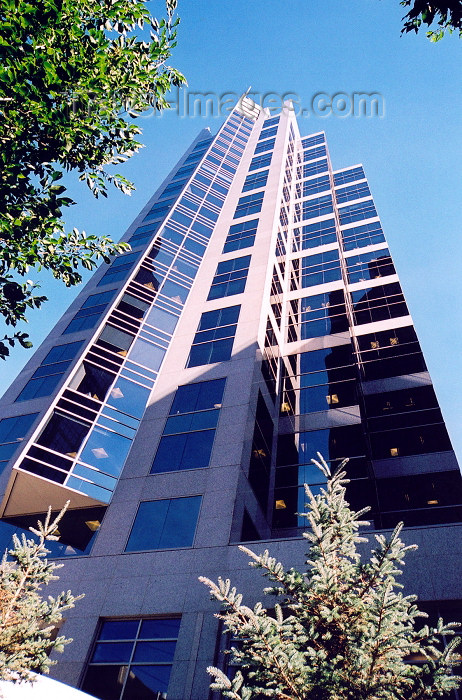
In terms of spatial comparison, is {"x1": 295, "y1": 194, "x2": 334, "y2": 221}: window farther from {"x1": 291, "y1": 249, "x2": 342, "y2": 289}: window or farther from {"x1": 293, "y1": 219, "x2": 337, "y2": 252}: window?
{"x1": 291, "y1": 249, "x2": 342, "y2": 289}: window

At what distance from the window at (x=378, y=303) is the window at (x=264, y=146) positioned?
22.9 meters

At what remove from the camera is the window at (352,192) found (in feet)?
144

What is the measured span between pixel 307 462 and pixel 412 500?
15.6ft

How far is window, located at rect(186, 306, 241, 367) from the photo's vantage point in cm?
2158

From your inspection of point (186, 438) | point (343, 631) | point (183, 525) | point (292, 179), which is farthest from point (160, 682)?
point (292, 179)

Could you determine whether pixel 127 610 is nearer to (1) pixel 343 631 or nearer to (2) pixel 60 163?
(1) pixel 343 631

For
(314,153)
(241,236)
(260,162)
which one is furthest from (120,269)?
(314,153)

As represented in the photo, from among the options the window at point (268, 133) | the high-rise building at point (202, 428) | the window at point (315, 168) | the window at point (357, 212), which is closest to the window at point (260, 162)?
the window at point (268, 133)

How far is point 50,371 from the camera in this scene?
2209 centimetres

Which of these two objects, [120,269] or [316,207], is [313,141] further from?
[120,269]

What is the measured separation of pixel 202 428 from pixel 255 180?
2754 centimetres

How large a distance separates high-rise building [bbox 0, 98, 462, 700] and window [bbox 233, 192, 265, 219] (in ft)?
0.76

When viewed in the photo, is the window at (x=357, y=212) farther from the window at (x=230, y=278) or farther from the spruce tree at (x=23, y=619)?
the spruce tree at (x=23, y=619)

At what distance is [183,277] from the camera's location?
28.1 metres
